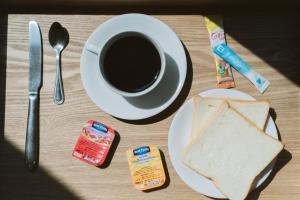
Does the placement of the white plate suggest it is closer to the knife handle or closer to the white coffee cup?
the white coffee cup

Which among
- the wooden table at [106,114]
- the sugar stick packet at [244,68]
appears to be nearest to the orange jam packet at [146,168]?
the wooden table at [106,114]

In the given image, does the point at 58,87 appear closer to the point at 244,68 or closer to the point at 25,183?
the point at 25,183

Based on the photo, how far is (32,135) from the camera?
880 millimetres

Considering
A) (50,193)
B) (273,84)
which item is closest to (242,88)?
(273,84)

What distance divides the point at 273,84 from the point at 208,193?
0.25m

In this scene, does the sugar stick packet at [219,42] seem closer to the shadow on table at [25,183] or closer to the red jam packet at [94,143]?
the red jam packet at [94,143]

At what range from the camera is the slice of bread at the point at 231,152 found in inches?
33.0

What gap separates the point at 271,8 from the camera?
2.99ft

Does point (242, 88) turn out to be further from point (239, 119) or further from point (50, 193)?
point (50, 193)

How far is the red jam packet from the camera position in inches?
34.4

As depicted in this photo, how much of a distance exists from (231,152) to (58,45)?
1.31 ft

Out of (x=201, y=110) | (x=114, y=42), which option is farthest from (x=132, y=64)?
(x=201, y=110)

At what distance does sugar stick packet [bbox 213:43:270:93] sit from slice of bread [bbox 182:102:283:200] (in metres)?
0.08

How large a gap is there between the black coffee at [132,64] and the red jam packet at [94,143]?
108 millimetres
